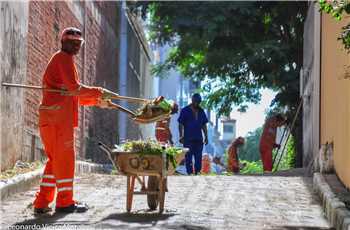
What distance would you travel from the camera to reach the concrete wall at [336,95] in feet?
36.4

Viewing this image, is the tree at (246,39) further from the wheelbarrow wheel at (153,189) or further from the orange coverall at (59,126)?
the orange coverall at (59,126)

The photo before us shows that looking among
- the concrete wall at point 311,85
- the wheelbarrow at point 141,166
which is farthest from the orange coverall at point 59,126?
the concrete wall at point 311,85

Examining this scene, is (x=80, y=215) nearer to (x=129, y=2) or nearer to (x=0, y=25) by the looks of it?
(x=0, y=25)

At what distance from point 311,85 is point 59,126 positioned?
910 centimetres

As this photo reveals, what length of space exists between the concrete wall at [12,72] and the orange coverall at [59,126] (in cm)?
250

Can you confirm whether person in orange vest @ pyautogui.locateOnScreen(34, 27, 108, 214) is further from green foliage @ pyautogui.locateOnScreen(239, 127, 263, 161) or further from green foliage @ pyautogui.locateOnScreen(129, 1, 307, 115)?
green foliage @ pyautogui.locateOnScreen(239, 127, 263, 161)

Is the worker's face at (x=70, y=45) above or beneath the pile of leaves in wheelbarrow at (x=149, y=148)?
above

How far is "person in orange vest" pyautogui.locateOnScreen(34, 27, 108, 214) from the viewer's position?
9.37 m

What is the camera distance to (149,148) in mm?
9336

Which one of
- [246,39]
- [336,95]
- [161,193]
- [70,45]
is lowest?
[161,193]

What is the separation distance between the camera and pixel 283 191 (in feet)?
41.0

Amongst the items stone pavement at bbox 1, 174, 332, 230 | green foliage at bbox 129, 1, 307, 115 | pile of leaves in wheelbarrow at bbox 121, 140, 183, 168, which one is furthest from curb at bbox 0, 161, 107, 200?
green foliage at bbox 129, 1, 307, 115

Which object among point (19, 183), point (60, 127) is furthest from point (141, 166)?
point (19, 183)

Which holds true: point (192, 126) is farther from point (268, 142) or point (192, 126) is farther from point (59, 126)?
point (59, 126)
